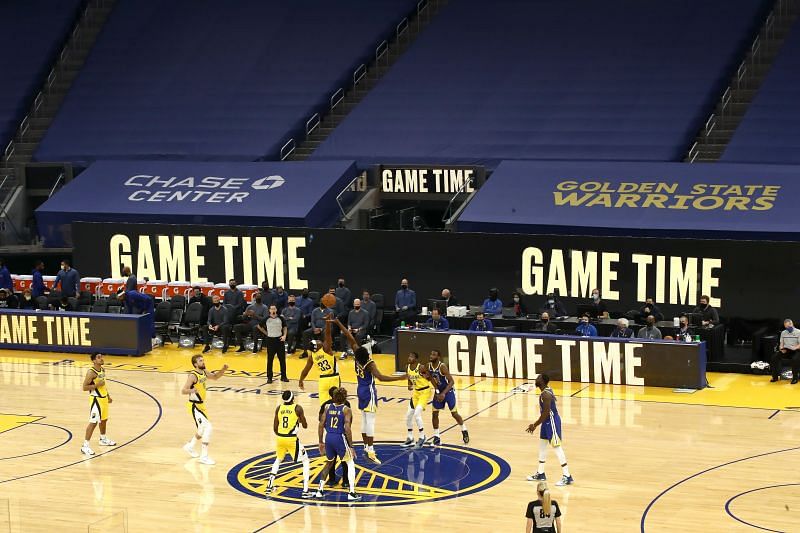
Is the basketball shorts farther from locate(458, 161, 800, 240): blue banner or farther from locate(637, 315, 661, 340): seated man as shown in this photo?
locate(458, 161, 800, 240): blue banner

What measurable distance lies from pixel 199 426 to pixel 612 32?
22.9 m

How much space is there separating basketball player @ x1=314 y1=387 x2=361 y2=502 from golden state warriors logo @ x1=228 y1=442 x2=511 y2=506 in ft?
0.84

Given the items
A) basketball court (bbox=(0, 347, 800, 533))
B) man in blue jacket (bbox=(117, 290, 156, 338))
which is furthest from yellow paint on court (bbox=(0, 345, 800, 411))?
man in blue jacket (bbox=(117, 290, 156, 338))

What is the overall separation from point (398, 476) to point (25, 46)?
31.5 metres

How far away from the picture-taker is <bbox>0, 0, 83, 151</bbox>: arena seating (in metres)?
44.9

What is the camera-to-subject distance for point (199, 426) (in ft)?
70.5

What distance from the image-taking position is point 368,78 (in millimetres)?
42812

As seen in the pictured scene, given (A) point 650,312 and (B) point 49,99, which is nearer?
(A) point 650,312

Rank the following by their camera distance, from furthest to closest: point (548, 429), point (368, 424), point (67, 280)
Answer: point (67, 280) → point (368, 424) → point (548, 429)

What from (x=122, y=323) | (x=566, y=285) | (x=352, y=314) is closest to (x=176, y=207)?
(x=122, y=323)

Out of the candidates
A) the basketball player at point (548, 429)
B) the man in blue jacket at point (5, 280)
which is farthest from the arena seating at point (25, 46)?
the basketball player at point (548, 429)

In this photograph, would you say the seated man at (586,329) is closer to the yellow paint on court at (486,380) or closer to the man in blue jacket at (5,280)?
the yellow paint on court at (486,380)

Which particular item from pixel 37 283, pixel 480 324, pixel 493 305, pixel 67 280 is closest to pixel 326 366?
pixel 480 324

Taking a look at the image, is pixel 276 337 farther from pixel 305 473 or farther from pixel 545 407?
pixel 545 407
